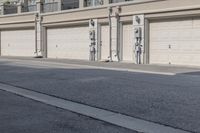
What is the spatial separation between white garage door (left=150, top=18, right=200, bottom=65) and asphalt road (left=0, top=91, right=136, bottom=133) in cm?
1656

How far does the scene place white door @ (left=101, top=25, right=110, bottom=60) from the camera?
109 feet

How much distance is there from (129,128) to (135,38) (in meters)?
21.8

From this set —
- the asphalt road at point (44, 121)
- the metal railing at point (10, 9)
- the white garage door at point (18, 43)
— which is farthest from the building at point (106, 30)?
the asphalt road at point (44, 121)

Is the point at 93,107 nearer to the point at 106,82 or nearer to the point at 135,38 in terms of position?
the point at 106,82

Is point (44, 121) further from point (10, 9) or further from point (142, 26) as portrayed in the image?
point (10, 9)

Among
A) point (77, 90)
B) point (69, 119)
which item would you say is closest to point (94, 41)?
point (77, 90)

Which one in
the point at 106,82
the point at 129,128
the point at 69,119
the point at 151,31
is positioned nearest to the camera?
the point at 129,128

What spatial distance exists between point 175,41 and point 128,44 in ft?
15.6

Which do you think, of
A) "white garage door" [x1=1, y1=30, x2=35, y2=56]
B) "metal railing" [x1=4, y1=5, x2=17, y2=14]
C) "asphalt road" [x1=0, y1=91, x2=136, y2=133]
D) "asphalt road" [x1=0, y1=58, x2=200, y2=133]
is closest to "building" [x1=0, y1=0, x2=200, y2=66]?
"white garage door" [x1=1, y1=30, x2=35, y2=56]

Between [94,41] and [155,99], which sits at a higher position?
[94,41]

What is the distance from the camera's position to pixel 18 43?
44312mm

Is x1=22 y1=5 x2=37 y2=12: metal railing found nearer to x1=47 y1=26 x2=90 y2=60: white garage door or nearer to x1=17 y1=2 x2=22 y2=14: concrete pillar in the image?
x1=17 y1=2 x2=22 y2=14: concrete pillar

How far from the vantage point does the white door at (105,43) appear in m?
33.3

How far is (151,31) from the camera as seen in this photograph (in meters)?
29.7
